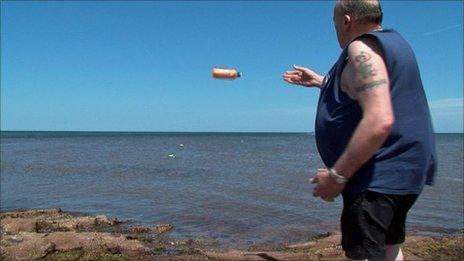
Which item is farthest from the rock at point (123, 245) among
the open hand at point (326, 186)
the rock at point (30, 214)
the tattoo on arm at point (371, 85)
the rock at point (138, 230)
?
the tattoo on arm at point (371, 85)

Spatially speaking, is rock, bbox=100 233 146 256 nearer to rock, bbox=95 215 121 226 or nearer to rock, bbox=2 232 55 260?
rock, bbox=2 232 55 260

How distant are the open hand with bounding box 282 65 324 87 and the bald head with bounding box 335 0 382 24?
113 centimetres

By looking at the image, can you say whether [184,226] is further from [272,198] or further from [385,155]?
[385,155]

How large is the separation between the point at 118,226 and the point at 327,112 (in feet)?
37.1

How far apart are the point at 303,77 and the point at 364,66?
4.76ft

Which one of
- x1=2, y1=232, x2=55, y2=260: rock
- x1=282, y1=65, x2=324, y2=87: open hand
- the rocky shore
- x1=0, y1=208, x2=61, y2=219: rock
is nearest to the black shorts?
x1=282, y1=65, x2=324, y2=87: open hand

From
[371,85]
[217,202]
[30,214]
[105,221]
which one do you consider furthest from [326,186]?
[217,202]

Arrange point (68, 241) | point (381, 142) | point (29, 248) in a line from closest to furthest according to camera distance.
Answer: point (381, 142) → point (29, 248) → point (68, 241)

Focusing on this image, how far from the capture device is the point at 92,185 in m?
22.6

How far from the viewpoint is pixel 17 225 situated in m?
11.8

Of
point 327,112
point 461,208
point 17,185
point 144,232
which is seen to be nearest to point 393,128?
point 327,112

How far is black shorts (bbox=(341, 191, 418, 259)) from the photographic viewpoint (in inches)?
115

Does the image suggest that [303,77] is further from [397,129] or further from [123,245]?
[123,245]

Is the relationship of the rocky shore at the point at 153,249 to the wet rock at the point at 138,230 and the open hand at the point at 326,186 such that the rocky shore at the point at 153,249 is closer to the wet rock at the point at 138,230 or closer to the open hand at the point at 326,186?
the wet rock at the point at 138,230
